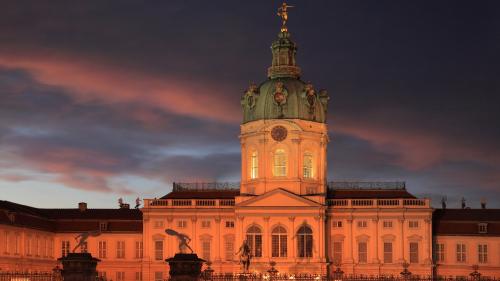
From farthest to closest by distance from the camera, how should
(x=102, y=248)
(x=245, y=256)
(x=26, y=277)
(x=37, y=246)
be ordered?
(x=102, y=248) → (x=37, y=246) → (x=245, y=256) → (x=26, y=277)

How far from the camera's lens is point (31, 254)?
4899 inches

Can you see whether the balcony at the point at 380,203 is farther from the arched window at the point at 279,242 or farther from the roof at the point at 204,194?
the roof at the point at 204,194

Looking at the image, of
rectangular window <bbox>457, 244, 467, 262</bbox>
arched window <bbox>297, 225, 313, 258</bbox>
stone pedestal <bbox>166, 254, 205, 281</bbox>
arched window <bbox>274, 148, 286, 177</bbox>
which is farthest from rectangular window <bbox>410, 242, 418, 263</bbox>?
stone pedestal <bbox>166, 254, 205, 281</bbox>

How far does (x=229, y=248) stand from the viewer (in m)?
128

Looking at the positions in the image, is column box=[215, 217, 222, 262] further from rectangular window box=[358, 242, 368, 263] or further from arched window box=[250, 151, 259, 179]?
rectangular window box=[358, 242, 368, 263]

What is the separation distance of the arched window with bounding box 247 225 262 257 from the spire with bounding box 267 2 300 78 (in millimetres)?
18486

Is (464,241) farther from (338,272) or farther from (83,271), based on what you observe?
(83,271)

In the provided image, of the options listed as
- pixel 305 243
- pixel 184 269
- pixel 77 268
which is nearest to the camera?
pixel 184 269

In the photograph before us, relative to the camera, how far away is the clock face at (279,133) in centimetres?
12838

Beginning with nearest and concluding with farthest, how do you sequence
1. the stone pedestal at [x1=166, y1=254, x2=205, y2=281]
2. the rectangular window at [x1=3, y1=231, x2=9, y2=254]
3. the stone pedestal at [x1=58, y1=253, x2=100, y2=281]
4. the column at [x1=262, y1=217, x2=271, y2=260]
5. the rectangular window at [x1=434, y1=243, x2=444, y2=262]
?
the stone pedestal at [x1=166, y1=254, x2=205, y2=281] < the stone pedestal at [x1=58, y1=253, x2=100, y2=281] < the rectangular window at [x1=3, y1=231, x2=9, y2=254] < the column at [x1=262, y1=217, x2=271, y2=260] < the rectangular window at [x1=434, y1=243, x2=444, y2=262]

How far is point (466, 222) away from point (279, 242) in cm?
2041

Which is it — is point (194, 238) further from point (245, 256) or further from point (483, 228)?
point (483, 228)

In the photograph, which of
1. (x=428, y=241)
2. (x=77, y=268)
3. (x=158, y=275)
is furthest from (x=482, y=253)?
(x=77, y=268)

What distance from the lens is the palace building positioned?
409ft
